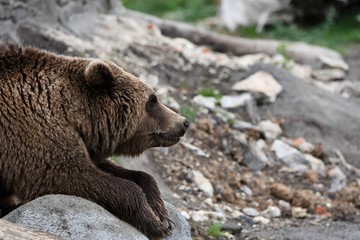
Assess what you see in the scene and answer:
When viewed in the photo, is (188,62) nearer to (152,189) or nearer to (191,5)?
(152,189)

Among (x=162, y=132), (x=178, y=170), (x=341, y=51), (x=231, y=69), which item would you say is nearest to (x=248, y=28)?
(x=341, y=51)

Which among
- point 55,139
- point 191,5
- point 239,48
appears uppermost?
point 55,139

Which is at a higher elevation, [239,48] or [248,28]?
[239,48]

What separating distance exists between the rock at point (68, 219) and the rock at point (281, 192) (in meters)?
3.37

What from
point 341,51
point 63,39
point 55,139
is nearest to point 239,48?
point 341,51

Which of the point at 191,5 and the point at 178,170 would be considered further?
the point at 191,5

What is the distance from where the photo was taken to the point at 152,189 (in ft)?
18.3

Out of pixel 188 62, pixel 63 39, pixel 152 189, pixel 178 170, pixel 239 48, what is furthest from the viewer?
pixel 239 48

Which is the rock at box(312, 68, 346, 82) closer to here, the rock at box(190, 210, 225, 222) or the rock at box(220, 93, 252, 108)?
the rock at box(220, 93, 252, 108)

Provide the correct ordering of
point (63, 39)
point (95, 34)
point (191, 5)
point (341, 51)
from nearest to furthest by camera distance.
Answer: point (63, 39)
point (95, 34)
point (341, 51)
point (191, 5)

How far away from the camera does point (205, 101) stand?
9.58 m

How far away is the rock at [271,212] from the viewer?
7766 millimetres

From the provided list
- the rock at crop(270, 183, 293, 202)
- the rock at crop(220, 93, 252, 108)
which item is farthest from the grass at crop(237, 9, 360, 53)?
the rock at crop(270, 183, 293, 202)

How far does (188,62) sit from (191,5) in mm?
10961
